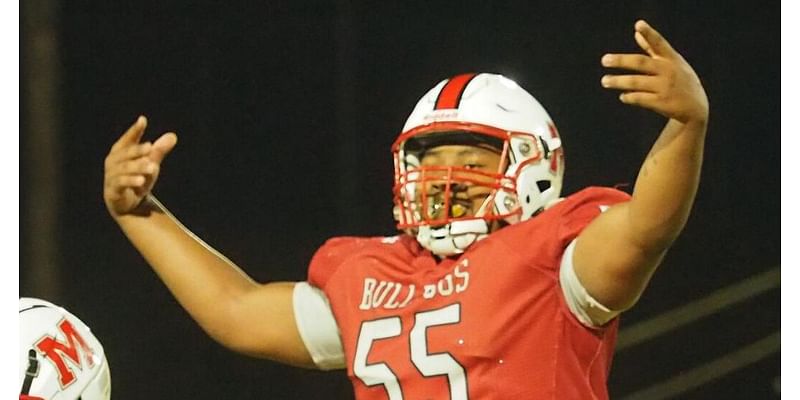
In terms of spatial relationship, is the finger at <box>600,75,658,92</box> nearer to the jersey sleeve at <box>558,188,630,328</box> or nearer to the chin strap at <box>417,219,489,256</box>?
the jersey sleeve at <box>558,188,630,328</box>

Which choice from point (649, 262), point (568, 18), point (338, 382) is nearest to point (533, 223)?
point (649, 262)

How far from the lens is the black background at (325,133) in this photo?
12.9 ft

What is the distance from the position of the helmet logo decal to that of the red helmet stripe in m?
0.67

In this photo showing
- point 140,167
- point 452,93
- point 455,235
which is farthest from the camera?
point 140,167

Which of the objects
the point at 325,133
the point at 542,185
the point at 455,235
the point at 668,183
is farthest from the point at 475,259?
the point at 325,133

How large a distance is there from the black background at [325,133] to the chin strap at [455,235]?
1.80 m

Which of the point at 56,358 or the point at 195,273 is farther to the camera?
the point at 195,273

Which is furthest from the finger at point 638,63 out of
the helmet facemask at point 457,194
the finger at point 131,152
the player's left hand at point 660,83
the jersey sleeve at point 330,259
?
the finger at point 131,152

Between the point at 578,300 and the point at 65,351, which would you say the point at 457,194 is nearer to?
the point at 578,300

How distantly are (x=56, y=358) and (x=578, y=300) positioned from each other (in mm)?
742

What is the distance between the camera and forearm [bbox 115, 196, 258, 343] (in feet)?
7.97

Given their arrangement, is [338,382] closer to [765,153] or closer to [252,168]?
[252,168]

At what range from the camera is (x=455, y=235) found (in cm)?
214

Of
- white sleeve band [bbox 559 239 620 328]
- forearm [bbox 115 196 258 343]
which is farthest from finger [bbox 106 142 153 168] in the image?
white sleeve band [bbox 559 239 620 328]
